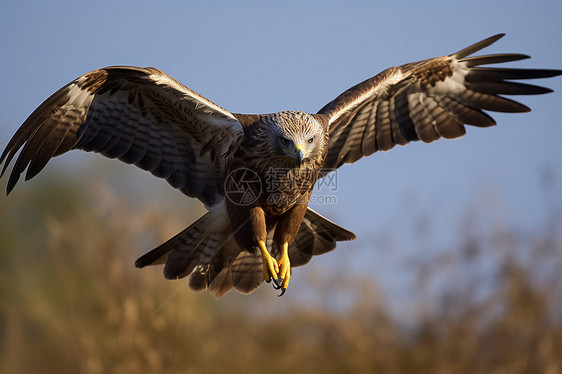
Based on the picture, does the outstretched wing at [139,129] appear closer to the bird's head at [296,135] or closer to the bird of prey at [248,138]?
the bird of prey at [248,138]

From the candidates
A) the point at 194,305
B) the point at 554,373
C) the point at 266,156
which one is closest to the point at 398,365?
the point at 554,373

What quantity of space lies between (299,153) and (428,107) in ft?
7.30

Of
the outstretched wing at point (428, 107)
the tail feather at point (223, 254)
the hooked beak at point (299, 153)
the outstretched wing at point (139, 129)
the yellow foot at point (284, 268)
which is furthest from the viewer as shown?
A: the outstretched wing at point (428, 107)

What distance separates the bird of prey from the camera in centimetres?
589

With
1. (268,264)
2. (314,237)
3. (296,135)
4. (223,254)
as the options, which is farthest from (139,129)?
(314,237)

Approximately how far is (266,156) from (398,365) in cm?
399

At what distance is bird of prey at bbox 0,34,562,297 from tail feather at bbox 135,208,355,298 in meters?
0.01

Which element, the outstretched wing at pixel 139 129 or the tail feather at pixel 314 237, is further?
the tail feather at pixel 314 237

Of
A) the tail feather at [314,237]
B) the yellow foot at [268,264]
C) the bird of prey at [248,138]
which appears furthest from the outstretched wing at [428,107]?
the yellow foot at [268,264]

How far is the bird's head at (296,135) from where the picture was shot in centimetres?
573

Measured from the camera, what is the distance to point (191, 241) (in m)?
6.81

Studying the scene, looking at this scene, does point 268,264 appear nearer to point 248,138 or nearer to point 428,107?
point 248,138

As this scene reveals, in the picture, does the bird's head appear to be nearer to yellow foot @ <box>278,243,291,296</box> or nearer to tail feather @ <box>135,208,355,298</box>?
yellow foot @ <box>278,243,291,296</box>

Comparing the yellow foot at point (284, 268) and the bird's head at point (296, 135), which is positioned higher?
the bird's head at point (296, 135)
